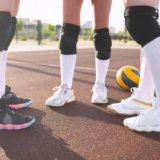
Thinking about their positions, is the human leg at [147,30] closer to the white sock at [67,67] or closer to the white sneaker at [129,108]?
the white sneaker at [129,108]

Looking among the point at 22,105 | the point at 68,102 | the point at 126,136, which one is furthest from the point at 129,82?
the point at 126,136

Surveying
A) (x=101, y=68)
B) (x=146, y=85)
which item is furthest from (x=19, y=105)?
(x=146, y=85)

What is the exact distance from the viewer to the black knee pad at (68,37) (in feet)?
11.5

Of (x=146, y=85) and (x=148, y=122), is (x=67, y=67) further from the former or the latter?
(x=148, y=122)

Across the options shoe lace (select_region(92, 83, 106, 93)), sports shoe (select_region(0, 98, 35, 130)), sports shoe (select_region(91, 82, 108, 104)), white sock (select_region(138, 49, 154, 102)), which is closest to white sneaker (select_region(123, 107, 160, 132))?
white sock (select_region(138, 49, 154, 102))

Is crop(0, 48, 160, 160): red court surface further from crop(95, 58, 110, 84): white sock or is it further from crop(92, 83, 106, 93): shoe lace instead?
crop(95, 58, 110, 84): white sock

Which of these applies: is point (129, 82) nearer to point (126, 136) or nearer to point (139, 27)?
point (126, 136)

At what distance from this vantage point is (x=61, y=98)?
3.56m

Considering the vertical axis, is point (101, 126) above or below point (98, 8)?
below

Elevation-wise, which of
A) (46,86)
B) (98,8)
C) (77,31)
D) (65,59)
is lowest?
(46,86)

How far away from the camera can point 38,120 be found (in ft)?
10.0

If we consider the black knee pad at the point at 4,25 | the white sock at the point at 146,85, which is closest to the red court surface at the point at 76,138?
the white sock at the point at 146,85

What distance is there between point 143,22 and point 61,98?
4.82 feet

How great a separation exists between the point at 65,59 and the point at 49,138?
1213 millimetres
